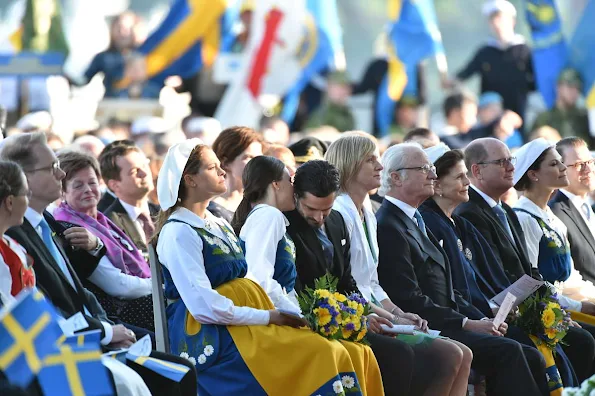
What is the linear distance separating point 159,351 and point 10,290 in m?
0.86

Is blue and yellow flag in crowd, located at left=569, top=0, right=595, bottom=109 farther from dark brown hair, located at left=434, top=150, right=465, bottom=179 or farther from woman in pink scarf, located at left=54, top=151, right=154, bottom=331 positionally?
woman in pink scarf, located at left=54, top=151, right=154, bottom=331

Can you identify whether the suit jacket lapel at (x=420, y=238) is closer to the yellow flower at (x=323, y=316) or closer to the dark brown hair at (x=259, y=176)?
the dark brown hair at (x=259, y=176)

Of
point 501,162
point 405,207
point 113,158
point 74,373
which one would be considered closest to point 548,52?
point 501,162

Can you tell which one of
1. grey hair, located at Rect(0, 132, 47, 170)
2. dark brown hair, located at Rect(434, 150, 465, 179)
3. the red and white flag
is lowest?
the red and white flag

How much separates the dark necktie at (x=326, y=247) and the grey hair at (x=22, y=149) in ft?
5.73

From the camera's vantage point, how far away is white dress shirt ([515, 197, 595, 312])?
9.03m

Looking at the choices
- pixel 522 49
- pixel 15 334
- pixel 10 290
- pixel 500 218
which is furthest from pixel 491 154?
pixel 522 49

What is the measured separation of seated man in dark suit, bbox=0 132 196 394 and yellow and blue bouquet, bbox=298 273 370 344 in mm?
891

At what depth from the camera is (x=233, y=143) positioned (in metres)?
8.48

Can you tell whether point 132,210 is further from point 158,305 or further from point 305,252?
point 158,305

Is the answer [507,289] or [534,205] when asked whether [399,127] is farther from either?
[507,289]

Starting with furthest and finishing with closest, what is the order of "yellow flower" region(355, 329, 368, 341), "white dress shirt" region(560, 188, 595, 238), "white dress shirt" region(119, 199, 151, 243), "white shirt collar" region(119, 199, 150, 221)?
1. "white dress shirt" region(560, 188, 595, 238)
2. "white shirt collar" region(119, 199, 150, 221)
3. "white dress shirt" region(119, 199, 151, 243)
4. "yellow flower" region(355, 329, 368, 341)

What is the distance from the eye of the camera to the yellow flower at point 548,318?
26.3 ft

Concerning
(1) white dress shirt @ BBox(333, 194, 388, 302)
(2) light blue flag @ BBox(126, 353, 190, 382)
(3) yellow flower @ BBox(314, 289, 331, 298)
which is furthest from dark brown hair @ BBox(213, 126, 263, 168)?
(2) light blue flag @ BBox(126, 353, 190, 382)
